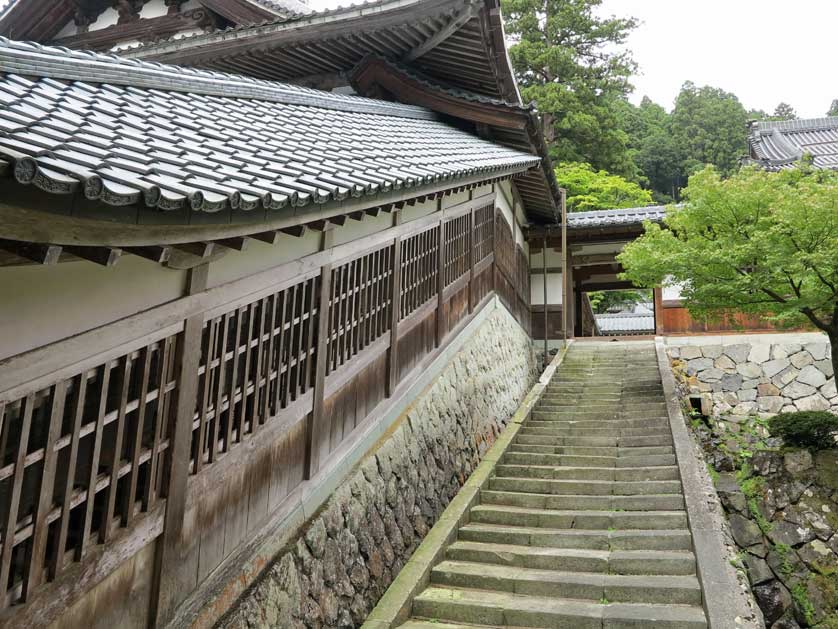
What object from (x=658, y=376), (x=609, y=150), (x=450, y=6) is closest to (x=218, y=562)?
(x=450, y=6)

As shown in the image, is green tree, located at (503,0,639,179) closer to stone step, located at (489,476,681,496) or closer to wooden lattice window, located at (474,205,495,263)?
wooden lattice window, located at (474,205,495,263)

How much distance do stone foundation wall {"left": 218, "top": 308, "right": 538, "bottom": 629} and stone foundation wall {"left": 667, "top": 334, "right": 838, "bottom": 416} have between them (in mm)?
6876

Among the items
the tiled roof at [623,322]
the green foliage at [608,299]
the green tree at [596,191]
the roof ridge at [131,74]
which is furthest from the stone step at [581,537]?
the green foliage at [608,299]

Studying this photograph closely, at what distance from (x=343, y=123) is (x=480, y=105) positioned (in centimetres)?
405

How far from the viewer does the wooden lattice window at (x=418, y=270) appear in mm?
7262

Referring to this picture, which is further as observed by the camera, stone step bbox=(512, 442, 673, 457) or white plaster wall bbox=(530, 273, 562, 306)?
white plaster wall bbox=(530, 273, 562, 306)

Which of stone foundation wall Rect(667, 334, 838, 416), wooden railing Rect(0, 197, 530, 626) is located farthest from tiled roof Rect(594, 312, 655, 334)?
wooden railing Rect(0, 197, 530, 626)

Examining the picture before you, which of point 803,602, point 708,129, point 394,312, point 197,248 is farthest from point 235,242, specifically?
point 708,129

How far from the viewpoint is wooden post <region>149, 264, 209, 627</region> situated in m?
3.46

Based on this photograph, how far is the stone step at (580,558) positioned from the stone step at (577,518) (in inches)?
22.4

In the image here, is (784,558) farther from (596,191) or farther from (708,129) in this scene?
(708,129)

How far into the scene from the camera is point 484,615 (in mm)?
5426

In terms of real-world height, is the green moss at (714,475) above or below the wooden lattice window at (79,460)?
below

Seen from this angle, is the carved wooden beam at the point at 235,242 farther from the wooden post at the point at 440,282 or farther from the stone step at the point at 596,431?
the stone step at the point at 596,431
